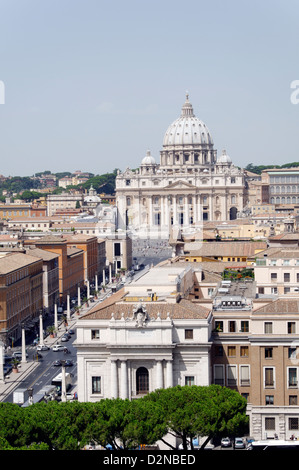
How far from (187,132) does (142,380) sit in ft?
479

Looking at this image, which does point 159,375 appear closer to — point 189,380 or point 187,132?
point 189,380

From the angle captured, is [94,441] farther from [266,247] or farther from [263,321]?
[266,247]

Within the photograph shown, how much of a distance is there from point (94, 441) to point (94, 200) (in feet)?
428

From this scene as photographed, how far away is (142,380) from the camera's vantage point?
28.3 metres

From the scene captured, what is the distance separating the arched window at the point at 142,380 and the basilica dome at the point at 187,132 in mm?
143110

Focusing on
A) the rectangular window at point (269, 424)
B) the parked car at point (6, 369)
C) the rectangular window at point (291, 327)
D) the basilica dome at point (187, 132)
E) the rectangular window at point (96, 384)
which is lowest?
the parked car at point (6, 369)

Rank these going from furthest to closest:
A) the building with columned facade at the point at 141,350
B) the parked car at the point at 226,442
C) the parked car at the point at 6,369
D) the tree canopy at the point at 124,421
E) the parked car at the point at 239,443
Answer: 1. the parked car at the point at 6,369
2. the building with columned facade at the point at 141,350
3. the parked car at the point at 226,442
4. the parked car at the point at 239,443
5. the tree canopy at the point at 124,421

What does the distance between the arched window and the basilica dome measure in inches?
5634

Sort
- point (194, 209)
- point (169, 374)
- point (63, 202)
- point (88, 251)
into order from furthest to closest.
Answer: point (63, 202), point (194, 209), point (88, 251), point (169, 374)

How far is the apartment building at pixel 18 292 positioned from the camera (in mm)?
48156

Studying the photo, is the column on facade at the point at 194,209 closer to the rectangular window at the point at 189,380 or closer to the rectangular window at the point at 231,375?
the rectangular window at the point at 231,375

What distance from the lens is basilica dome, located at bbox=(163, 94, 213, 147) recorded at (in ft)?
561

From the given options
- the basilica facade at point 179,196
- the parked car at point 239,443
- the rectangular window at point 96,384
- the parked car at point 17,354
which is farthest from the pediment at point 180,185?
the parked car at point 239,443

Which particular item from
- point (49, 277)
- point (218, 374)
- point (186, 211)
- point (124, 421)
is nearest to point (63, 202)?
point (186, 211)
